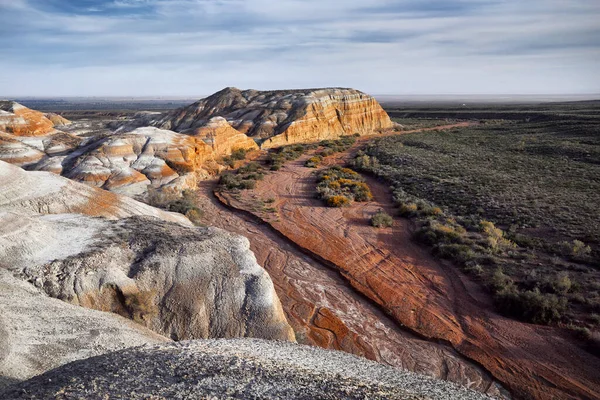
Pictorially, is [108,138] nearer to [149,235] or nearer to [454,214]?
[149,235]

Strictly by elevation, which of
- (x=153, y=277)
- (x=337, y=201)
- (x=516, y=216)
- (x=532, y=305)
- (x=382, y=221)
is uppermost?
(x=153, y=277)

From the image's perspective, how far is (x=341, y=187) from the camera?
90.9ft

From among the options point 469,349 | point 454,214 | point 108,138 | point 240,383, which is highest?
point 108,138

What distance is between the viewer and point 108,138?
27.3 metres

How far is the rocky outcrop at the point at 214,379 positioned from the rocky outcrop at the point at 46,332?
4.47ft

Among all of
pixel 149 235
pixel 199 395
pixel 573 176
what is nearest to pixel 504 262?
pixel 149 235

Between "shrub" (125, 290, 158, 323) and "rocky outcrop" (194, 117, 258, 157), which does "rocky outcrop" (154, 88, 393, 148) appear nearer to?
"rocky outcrop" (194, 117, 258, 157)

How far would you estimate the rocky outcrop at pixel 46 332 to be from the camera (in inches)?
260

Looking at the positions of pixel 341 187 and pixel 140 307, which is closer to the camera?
pixel 140 307

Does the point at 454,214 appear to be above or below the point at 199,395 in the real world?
below

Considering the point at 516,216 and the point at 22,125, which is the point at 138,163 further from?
the point at 516,216

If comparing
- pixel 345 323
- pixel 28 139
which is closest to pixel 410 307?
pixel 345 323

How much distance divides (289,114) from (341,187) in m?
26.9

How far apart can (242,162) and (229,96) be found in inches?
1068
